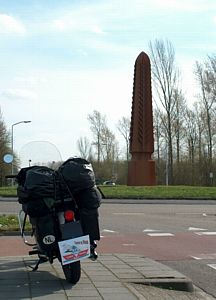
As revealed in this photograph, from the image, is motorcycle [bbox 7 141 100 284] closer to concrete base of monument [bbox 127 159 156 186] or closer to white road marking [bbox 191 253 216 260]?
white road marking [bbox 191 253 216 260]

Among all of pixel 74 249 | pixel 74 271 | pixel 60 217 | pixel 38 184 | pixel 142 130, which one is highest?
pixel 142 130

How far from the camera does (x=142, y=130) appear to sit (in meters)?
41.6

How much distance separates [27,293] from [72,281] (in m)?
0.71

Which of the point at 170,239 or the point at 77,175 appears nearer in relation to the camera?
the point at 77,175

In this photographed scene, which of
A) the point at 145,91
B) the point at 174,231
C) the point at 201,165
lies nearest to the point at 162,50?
the point at 201,165

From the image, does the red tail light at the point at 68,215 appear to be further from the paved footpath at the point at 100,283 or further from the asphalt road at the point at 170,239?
Answer: the asphalt road at the point at 170,239

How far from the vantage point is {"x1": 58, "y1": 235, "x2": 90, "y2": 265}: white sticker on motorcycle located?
22.1 feet

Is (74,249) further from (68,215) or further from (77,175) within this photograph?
(77,175)

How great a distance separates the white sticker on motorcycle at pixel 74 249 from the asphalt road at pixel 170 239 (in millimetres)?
1852

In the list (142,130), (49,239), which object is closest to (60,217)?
(49,239)

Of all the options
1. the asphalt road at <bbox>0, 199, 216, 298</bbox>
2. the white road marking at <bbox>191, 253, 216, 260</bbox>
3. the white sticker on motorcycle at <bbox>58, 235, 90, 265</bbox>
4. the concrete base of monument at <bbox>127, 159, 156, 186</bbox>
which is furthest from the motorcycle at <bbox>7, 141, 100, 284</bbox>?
the concrete base of monument at <bbox>127, 159, 156, 186</bbox>

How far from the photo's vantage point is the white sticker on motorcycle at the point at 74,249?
6.75 metres

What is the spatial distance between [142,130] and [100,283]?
3475 centimetres

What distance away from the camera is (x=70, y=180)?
23.4ft
